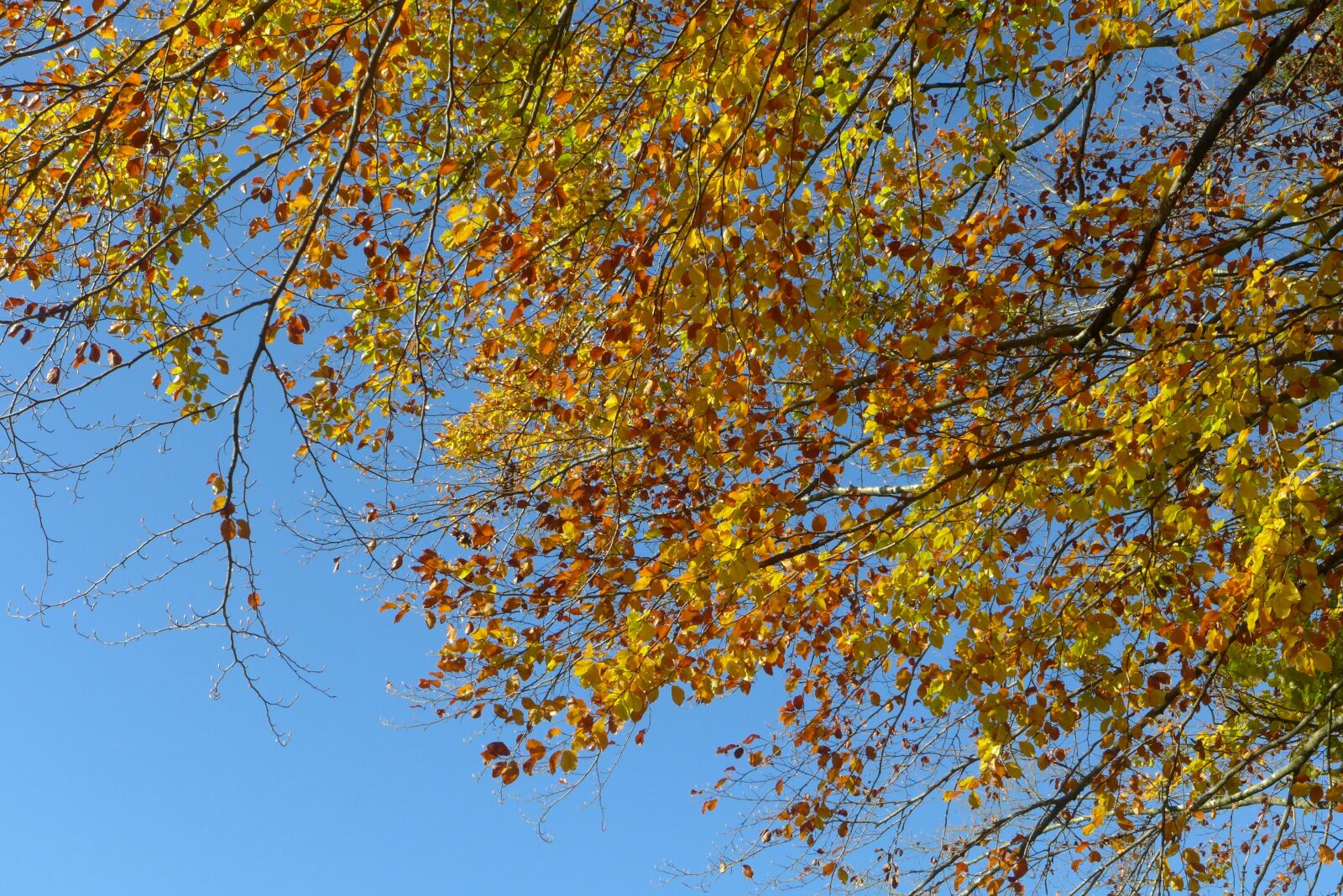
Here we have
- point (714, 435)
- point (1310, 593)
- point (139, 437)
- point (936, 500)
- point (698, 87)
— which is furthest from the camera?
point (936, 500)

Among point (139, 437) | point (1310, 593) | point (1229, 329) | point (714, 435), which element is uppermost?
point (139, 437)

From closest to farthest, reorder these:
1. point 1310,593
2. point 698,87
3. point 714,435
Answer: point 1310,593 < point 698,87 < point 714,435

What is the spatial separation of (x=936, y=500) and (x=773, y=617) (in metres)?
0.91

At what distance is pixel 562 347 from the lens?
4.63 meters

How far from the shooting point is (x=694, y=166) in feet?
12.3

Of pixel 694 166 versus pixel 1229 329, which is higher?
pixel 694 166

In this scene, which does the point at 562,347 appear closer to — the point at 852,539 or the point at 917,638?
the point at 852,539

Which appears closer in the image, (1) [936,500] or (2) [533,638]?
(2) [533,638]

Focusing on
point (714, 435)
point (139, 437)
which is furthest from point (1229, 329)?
point (139, 437)

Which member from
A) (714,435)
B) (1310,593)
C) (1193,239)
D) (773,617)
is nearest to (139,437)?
(714,435)

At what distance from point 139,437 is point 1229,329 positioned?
4.24 metres

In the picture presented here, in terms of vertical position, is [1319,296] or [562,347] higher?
[562,347]

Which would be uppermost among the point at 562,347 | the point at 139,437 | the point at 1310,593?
the point at 562,347

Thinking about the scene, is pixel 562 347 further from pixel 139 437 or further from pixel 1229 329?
pixel 1229 329
